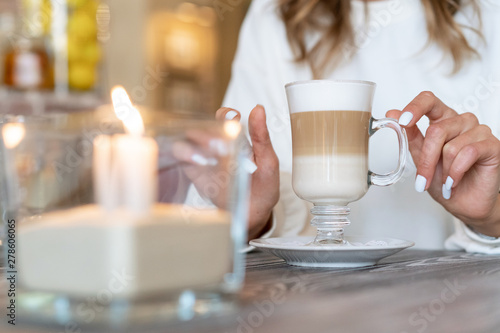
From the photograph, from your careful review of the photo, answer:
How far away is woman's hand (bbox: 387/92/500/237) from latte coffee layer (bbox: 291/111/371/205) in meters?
0.07

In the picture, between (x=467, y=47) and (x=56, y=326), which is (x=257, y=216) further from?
(x=467, y=47)

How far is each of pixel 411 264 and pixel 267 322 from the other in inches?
15.5

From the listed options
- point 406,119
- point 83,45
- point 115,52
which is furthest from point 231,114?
point 115,52

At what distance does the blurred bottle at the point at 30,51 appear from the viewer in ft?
7.36

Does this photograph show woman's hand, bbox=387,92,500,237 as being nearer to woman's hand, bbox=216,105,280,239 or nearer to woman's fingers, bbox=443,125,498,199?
woman's fingers, bbox=443,125,498,199

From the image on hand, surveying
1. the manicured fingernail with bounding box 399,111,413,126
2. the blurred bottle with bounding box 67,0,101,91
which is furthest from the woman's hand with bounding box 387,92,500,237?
the blurred bottle with bounding box 67,0,101,91

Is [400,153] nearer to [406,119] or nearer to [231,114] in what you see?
[406,119]

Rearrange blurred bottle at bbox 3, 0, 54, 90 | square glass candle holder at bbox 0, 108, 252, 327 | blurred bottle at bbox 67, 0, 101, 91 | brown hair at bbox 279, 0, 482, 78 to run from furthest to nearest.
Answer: blurred bottle at bbox 67, 0, 101, 91
blurred bottle at bbox 3, 0, 54, 90
brown hair at bbox 279, 0, 482, 78
square glass candle holder at bbox 0, 108, 252, 327

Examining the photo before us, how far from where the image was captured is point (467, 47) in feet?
4.80

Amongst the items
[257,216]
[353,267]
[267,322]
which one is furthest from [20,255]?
[257,216]

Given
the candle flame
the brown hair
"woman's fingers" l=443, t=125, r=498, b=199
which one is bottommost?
"woman's fingers" l=443, t=125, r=498, b=199

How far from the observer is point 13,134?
414 millimetres

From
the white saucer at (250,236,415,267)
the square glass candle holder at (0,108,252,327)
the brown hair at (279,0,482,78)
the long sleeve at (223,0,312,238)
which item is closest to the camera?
the square glass candle holder at (0,108,252,327)

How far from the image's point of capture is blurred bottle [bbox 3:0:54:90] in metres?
2.24
